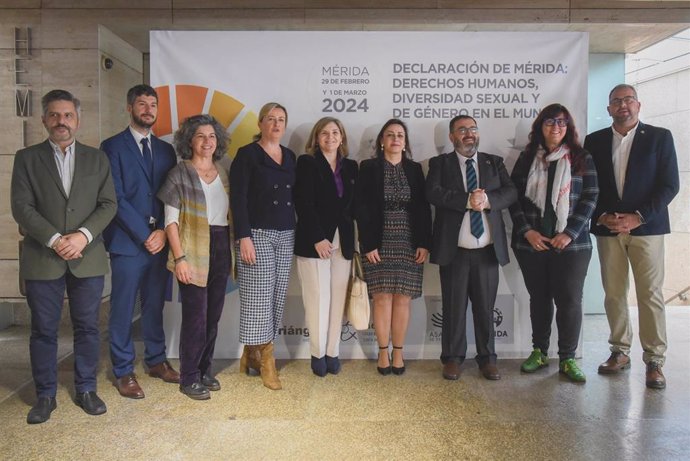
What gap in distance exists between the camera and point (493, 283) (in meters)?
A: 3.78

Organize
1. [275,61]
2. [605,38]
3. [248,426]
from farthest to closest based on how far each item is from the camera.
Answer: [605,38]
[275,61]
[248,426]

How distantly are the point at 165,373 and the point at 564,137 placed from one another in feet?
10.8

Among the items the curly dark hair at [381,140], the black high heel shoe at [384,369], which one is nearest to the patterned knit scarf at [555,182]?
the curly dark hair at [381,140]

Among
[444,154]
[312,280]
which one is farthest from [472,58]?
[312,280]

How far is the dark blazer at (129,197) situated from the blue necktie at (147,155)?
0.02 m

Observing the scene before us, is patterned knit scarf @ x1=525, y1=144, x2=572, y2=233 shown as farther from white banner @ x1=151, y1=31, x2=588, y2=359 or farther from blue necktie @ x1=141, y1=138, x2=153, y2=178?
blue necktie @ x1=141, y1=138, x2=153, y2=178

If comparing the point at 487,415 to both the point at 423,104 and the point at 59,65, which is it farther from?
the point at 59,65

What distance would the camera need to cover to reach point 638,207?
3645mm

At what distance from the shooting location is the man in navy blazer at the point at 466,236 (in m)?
3.67

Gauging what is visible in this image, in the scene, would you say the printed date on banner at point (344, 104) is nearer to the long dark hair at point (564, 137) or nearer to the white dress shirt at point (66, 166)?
the long dark hair at point (564, 137)

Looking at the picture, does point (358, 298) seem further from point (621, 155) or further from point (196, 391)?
point (621, 155)

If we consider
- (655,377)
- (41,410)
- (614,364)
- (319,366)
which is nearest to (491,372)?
(614,364)

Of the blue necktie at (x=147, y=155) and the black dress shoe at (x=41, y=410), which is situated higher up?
the blue necktie at (x=147, y=155)

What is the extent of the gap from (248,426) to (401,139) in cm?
212
